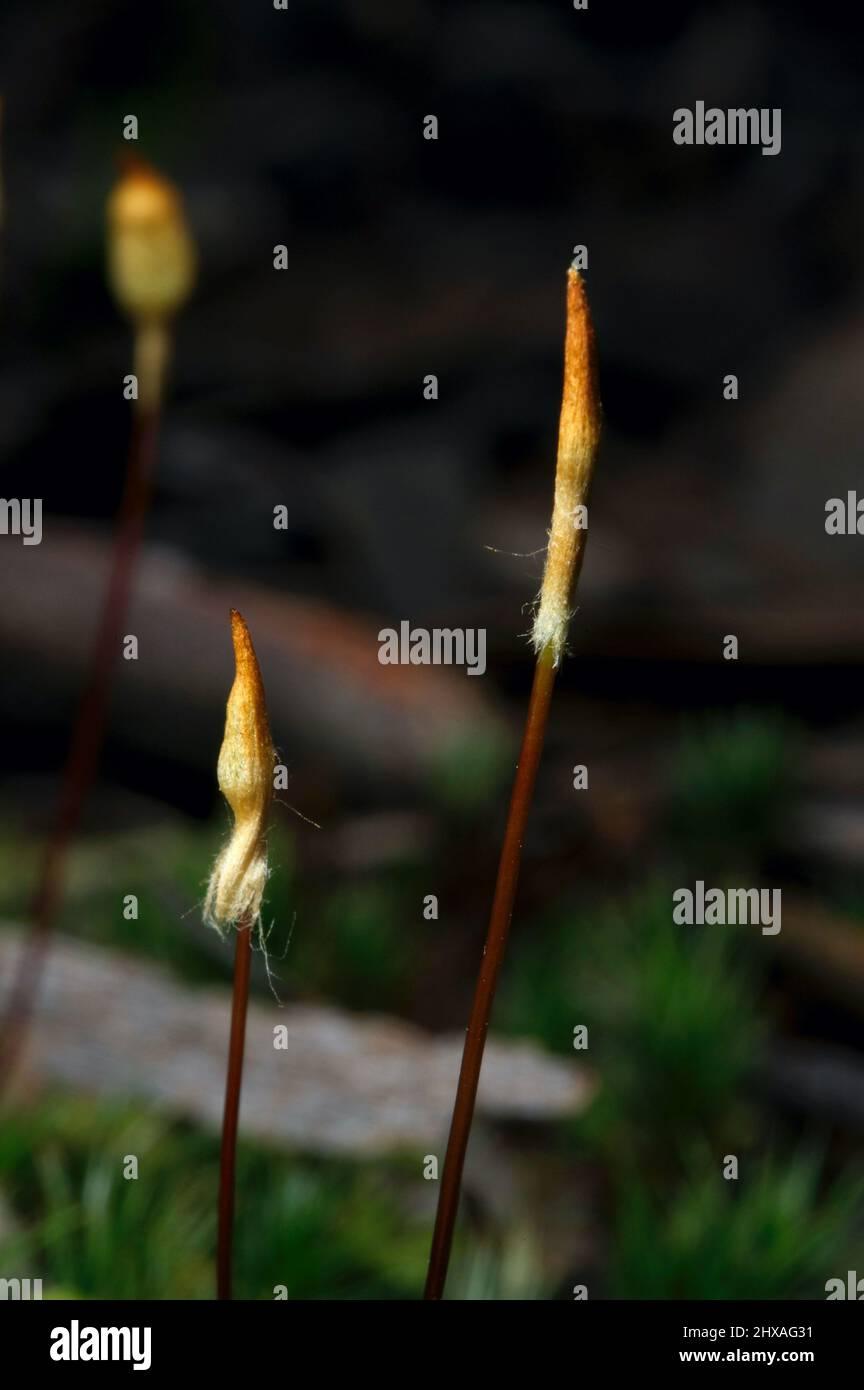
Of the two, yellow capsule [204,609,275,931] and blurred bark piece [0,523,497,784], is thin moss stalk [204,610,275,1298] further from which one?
blurred bark piece [0,523,497,784]

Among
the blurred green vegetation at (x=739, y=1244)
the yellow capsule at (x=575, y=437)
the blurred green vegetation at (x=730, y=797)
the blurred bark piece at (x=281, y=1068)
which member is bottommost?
the blurred green vegetation at (x=739, y=1244)

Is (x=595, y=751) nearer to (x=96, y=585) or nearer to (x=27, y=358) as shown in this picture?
(x=96, y=585)

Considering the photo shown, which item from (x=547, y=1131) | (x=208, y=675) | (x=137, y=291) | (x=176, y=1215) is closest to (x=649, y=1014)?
(x=547, y=1131)

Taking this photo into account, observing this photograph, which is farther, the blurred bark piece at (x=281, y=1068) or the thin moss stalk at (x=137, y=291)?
the blurred bark piece at (x=281, y=1068)

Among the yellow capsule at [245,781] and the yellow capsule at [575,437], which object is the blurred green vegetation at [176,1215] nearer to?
the yellow capsule at [245,781]

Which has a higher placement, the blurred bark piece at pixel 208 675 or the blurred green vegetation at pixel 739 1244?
the blurred bark piece at pixel 208 675

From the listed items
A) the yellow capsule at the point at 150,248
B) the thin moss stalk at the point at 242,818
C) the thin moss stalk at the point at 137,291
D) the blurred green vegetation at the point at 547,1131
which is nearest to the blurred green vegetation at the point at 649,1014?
the blurred green vegetation at the point at 547,1131

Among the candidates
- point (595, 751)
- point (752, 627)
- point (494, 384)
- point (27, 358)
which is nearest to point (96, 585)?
point (595, 751)
